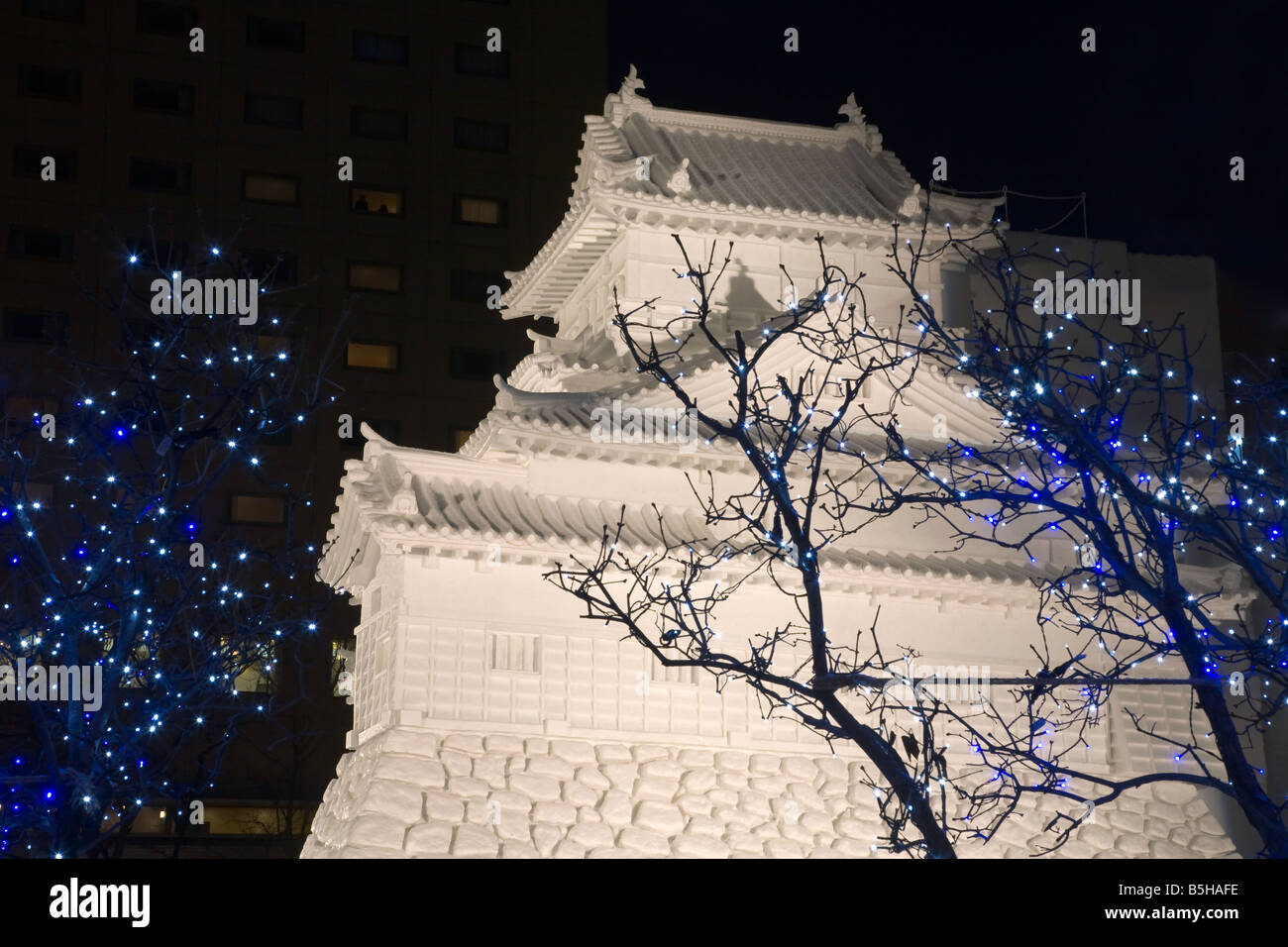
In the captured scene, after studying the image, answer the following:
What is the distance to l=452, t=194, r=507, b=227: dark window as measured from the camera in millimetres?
40938

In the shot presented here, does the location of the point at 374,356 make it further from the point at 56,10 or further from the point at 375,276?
the point at 56,10

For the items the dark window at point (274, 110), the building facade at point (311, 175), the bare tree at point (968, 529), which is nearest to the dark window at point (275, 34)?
the building facade at point (311, 175)

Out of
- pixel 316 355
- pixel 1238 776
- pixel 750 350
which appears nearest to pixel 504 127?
pixel 316 355

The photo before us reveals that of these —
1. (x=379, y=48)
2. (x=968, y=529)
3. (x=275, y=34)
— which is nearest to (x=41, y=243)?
(x=275, y=34)

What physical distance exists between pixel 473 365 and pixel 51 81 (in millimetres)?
13226

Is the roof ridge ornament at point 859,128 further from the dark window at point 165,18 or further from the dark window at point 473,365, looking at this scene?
the dark window at point 165,18

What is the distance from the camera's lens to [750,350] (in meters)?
19.7

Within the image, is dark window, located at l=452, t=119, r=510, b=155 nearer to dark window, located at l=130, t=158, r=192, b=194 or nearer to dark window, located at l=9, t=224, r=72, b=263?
dark window, located at l=130, t=158, r=192, b=194

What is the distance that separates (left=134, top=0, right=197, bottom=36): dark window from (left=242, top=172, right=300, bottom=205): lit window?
15.0ft

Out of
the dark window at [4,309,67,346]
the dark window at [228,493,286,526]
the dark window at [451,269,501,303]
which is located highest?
the dark window at [451,269,501,303]

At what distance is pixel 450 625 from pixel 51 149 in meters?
26.7

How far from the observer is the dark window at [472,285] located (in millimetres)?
40062

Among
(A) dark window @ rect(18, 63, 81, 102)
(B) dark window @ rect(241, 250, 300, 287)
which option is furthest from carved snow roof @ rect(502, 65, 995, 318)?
(A) dark window @ rect(18, 63, 81, 102)
